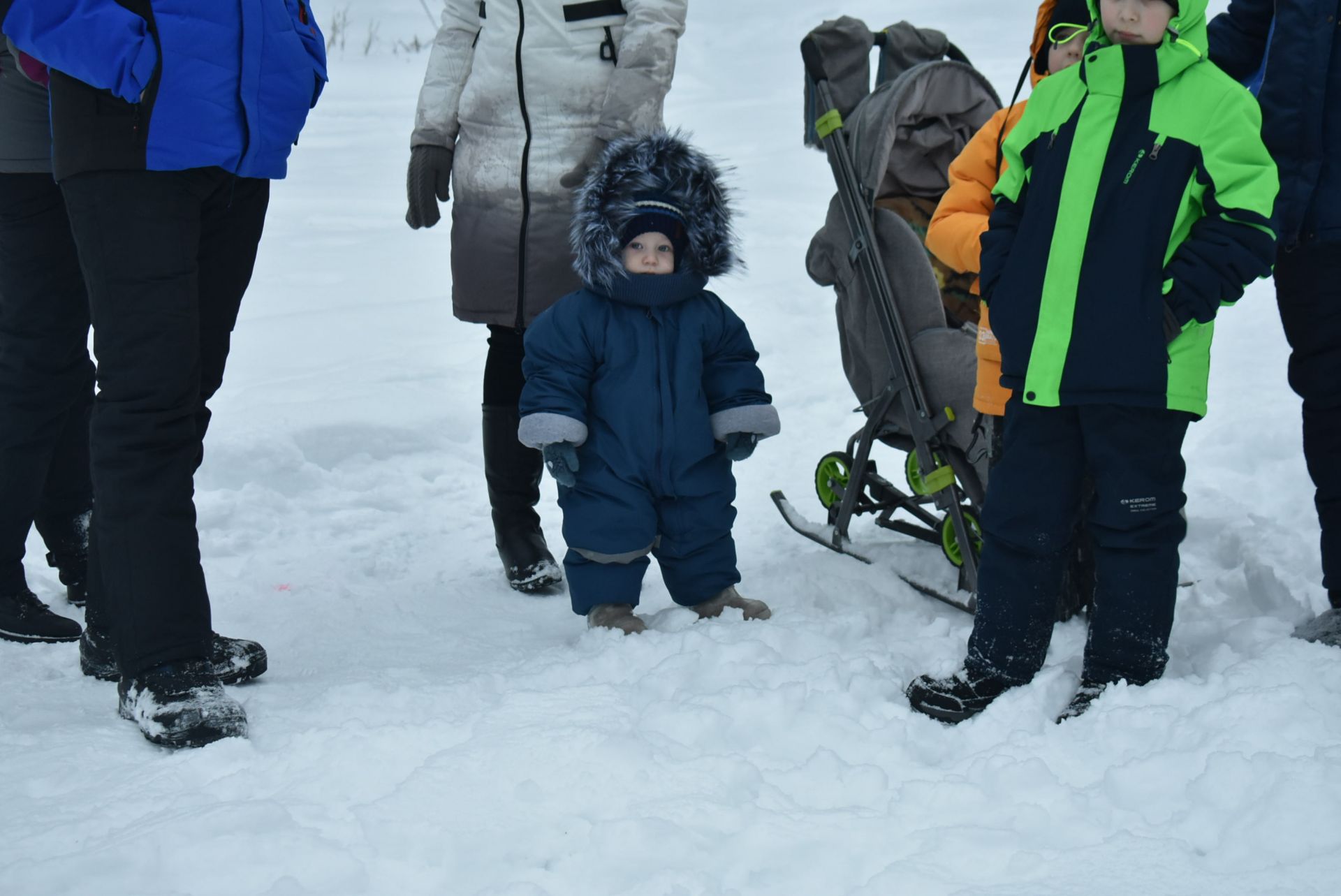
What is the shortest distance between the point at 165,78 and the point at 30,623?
1.41 meters

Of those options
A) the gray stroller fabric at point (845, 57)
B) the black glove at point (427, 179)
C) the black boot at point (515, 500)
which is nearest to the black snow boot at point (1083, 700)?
the black boot at point (515, 500)

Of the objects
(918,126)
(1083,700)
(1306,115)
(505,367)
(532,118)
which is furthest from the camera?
(918,126)

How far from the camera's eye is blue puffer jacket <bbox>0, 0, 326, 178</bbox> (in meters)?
2.09

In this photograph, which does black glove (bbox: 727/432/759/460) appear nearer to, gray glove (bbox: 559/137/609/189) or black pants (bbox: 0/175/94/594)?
gray glove (bbox: 559/137/609/189)

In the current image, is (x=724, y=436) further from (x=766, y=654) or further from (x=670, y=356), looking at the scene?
(x=766, y=654)

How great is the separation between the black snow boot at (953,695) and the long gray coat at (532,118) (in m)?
1.45

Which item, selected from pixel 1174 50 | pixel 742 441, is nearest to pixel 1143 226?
pixel 1174 50

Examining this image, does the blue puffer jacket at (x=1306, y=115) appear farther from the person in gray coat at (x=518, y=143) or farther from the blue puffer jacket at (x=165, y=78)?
the blue puffer jacket at (x=165, y=78)

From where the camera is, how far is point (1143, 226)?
7.47 feet

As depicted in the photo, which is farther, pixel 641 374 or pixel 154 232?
pixel 641 374

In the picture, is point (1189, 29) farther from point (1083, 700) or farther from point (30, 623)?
point (30, 623)

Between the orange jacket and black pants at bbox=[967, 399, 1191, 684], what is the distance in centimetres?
25

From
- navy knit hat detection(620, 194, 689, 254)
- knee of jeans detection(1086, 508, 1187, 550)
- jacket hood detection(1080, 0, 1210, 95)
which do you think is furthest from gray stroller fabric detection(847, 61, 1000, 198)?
knee of jeans detection(1086, 508, 1187, 550)

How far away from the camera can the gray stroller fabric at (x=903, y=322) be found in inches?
127
